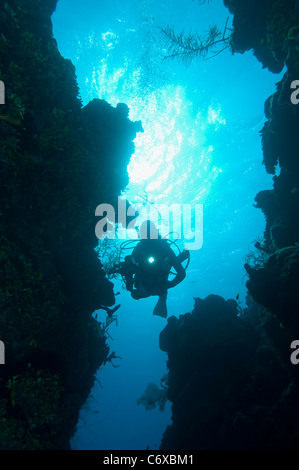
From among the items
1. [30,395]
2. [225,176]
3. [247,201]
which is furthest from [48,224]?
[247,201]

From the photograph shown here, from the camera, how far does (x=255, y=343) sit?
8070 mm

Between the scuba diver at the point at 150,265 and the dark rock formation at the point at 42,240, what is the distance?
1.29 meters

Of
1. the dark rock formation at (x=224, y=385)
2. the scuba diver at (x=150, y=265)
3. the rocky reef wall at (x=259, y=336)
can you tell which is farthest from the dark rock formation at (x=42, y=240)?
the rocky reef wall at (x=259, y=336)

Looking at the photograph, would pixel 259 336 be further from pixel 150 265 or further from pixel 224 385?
pixel 150 265

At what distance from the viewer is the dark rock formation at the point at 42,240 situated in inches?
206

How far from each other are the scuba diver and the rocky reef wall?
203 cm

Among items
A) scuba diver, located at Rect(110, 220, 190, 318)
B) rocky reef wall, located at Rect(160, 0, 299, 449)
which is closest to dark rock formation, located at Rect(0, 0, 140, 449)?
scuba diver, located at Rect(110, 220, 190, 318)

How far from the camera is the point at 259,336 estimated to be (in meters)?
8.35

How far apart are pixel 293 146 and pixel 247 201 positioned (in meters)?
22.7

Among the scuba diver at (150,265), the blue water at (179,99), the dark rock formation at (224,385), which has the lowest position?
the dark rock formation at (224,385)

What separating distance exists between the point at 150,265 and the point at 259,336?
4664mm

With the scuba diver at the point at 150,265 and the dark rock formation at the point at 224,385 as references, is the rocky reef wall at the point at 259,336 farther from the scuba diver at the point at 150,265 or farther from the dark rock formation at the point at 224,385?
the scuba diver at the point at 150,265

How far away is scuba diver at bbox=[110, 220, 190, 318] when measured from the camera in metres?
6.84

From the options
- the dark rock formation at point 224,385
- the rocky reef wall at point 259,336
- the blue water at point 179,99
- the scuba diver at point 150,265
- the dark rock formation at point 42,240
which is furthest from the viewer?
the blue water at point 179,99
